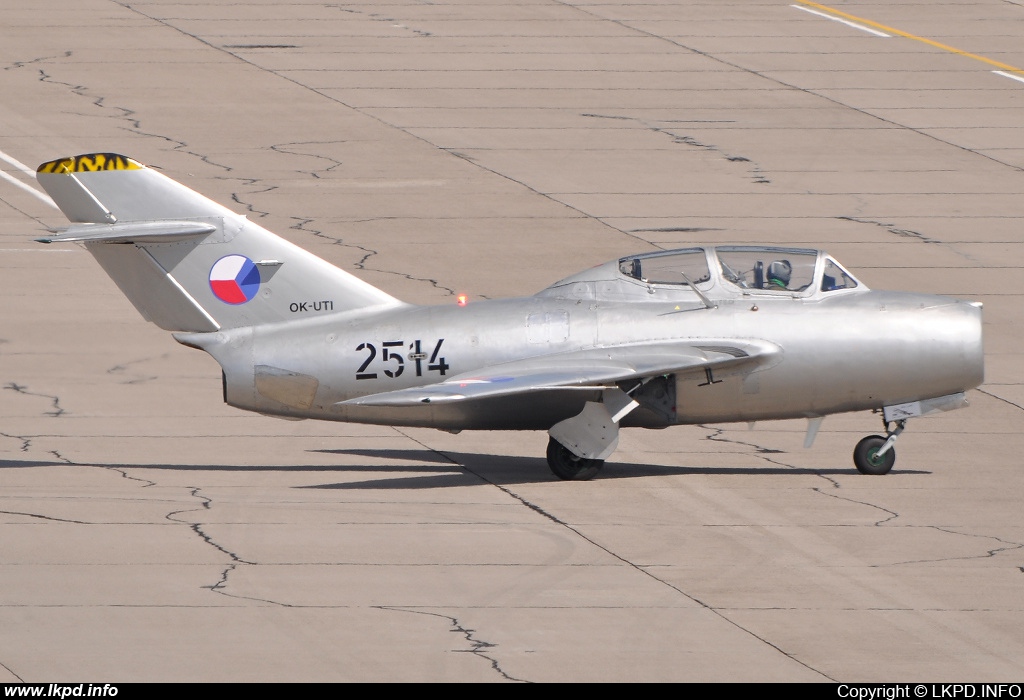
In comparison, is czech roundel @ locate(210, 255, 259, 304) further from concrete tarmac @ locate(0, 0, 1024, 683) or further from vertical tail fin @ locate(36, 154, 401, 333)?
concrete tarmac @ locate(0, 0, 1024, 683)

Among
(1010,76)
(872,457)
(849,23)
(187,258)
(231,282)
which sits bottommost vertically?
(872,457)

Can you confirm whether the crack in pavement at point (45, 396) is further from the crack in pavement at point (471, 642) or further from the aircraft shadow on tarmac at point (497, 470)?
the crack in pavement at point (471, 642)

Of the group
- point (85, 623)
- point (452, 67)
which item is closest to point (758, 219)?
point (452, 67)

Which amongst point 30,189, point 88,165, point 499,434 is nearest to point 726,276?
point 499,434

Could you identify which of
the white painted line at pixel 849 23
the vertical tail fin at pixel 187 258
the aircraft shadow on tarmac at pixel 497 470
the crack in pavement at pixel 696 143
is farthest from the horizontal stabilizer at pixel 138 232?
the white painted line at pixel 849 23

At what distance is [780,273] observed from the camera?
1675cm

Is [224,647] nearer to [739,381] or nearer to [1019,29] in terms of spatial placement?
[739,381]

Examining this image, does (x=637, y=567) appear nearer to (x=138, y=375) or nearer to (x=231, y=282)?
(x=231, y=282)

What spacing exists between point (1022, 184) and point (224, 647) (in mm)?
22311

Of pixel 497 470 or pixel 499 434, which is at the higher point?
pixel 497 470

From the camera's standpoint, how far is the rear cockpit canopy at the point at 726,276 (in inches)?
656

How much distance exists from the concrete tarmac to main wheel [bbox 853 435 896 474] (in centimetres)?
22

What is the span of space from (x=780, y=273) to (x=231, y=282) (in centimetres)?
521

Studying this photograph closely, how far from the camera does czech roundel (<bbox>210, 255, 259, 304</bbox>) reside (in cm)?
1683
